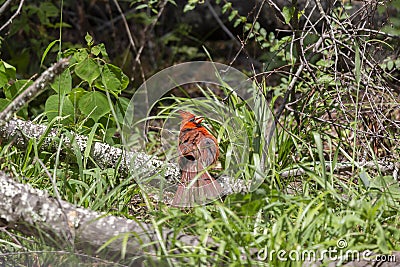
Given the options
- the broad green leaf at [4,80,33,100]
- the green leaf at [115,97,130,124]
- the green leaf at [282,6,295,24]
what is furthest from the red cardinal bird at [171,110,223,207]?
the broad green leaf at [4,80,33,100]

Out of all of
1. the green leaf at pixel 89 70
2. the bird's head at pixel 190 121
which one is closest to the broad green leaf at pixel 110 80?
the green leaf at pixel 89 70

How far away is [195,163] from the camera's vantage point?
2.55m

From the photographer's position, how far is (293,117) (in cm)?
309

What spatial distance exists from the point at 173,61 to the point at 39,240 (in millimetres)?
3117

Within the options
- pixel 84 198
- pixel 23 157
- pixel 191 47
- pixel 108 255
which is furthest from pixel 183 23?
pixel 108 255

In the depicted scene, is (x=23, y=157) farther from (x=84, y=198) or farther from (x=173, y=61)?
(x=173, y=61)

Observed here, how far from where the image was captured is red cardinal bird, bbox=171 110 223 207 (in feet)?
8.04

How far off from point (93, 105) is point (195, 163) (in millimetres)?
581

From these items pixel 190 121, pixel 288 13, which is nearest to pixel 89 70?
pixel 190 121
